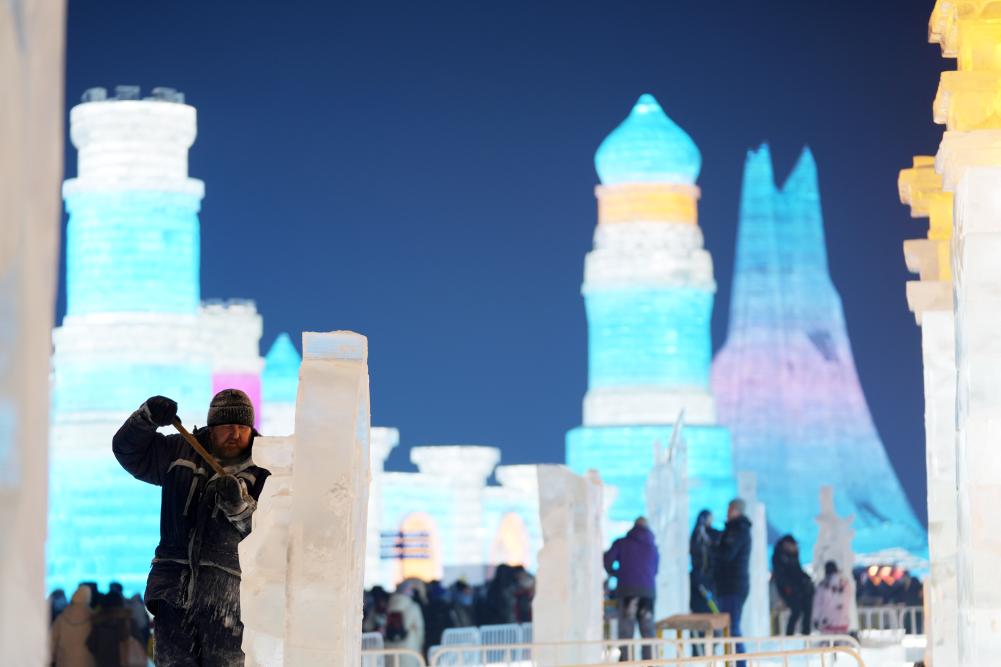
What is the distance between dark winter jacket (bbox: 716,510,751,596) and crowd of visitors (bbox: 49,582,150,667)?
4679mm

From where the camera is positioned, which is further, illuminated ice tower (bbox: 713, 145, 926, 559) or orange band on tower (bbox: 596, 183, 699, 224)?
→ illuminated ice tower (bbox: 713, 145, 926, 559)

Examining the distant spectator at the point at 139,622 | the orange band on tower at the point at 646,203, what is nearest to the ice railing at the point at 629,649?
the distant spectator at the point at 139,622

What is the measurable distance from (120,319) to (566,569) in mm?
25315

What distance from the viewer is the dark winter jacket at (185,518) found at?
5.32m

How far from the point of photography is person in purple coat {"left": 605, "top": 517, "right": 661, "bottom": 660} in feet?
47.9

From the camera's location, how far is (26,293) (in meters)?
Answer: 1.77

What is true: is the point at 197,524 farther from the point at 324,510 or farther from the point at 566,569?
the point at 566,569

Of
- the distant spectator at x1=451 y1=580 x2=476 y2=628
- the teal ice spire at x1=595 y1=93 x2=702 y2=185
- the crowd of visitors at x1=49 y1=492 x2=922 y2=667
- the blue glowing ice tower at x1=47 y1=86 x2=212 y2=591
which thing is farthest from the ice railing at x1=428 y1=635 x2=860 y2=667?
the teal ice spire at x1=595 y1=93 x2=702 y2=185

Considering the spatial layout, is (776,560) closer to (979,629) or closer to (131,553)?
(979,629)

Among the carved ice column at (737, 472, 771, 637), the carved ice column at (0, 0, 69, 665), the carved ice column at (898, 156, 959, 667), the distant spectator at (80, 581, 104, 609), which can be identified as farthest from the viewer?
the carved ice column at (737, 472, 771, 637)

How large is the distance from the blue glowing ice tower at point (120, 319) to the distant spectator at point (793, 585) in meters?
19.8

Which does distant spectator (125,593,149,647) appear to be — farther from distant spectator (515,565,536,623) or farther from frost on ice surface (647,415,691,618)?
frost on ice surface (647,415,691,618)

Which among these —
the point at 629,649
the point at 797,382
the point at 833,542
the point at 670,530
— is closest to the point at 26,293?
the point at 629,649

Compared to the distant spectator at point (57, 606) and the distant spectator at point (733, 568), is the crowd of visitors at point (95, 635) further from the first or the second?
the distant spectator at point (733, 568)
